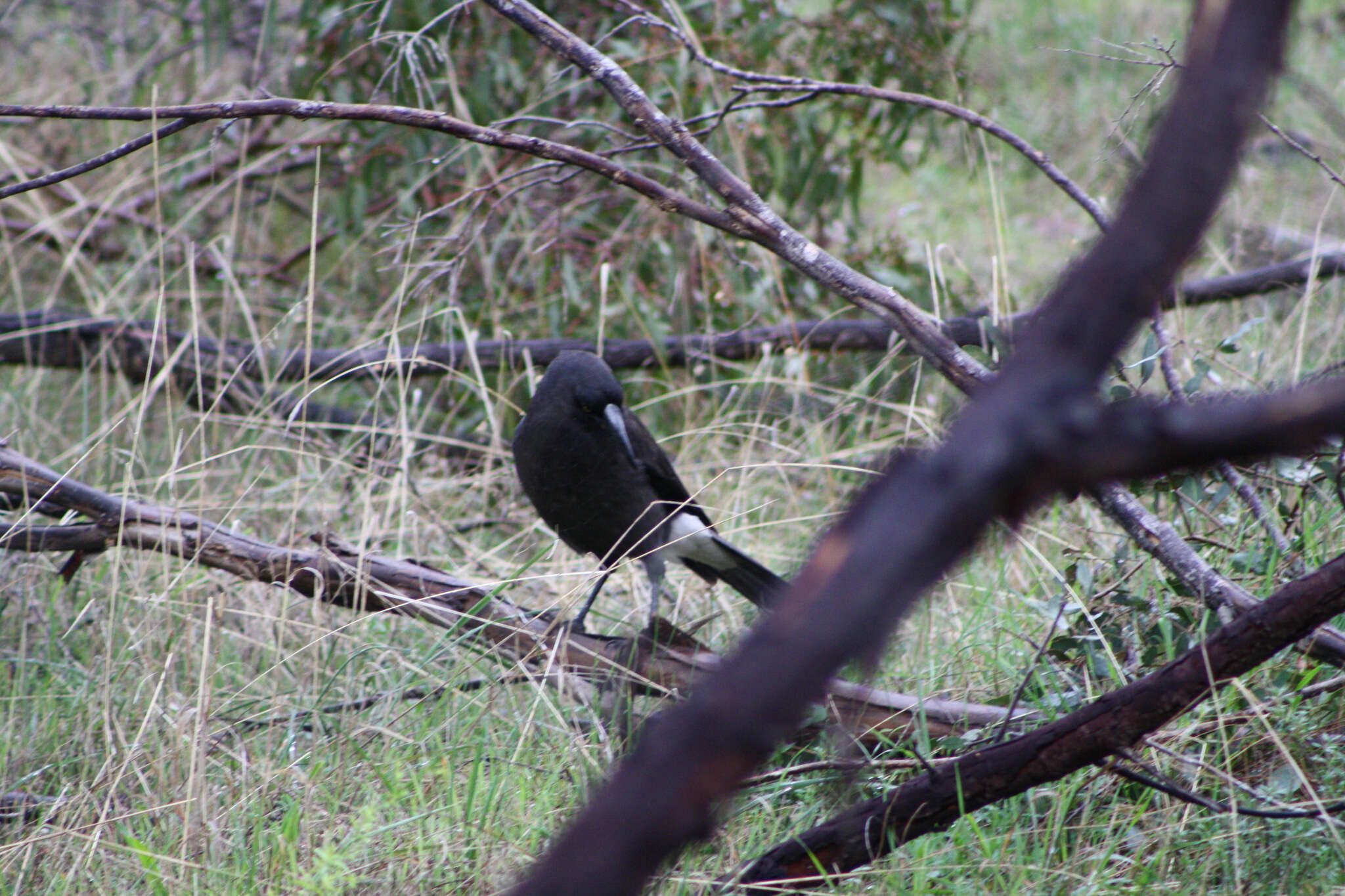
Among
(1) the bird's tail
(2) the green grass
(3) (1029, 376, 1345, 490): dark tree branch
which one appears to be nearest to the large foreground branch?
(2) the green grass

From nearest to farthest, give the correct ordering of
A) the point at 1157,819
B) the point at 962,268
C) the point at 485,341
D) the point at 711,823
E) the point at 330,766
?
1. the point at 711,823
2. the point at 1157,819
3. the point at 330,766
4. the point at 962,268
5. the point at 485,341

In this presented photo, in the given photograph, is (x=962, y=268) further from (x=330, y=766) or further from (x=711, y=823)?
(x=711, y=823)

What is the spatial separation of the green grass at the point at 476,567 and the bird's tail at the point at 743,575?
0.25ft

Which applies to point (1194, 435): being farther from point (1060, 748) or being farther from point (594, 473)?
point (594, 473)

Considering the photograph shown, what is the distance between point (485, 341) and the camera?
3.73m

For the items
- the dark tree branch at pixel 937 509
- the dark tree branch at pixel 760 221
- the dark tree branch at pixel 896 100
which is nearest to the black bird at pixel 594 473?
the dark tree branch at pixel 896 100

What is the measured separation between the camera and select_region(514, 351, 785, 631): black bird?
9.45 feet

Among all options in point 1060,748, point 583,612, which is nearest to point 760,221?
point 1060,748

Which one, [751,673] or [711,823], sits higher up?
[751,673]

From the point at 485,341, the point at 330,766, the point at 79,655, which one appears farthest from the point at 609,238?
the point at 330,766

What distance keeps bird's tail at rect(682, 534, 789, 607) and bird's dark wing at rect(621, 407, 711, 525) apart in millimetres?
144

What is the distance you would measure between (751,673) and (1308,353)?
352cm

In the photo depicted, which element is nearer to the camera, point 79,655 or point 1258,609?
point 1258,609

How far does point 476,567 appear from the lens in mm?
3078
